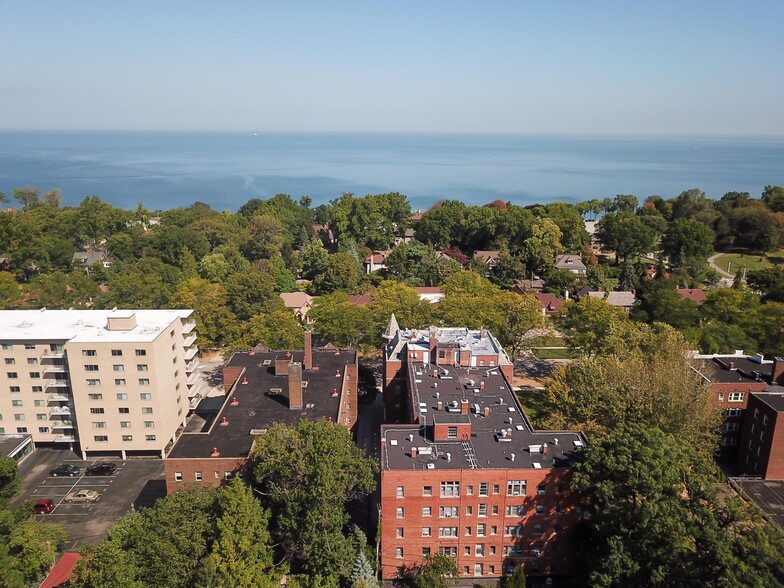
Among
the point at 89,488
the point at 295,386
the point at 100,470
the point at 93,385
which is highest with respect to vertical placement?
the point at 295,386

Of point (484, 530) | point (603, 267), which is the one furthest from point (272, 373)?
point (603, 267)

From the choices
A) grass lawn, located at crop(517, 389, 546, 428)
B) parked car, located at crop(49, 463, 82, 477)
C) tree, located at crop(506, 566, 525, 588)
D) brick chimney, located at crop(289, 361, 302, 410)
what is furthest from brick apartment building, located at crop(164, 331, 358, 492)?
grass lawn, located at crop(517, 389, 546, 428)

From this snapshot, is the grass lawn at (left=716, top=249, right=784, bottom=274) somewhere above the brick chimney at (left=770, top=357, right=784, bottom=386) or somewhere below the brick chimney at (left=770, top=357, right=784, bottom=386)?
below

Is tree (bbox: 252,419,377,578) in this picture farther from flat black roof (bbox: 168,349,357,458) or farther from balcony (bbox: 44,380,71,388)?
balcony (bbox: 44,380,71,388)

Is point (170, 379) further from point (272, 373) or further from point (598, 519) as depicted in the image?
point (598, 519)

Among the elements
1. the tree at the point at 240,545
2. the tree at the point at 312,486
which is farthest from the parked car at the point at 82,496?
the tree at the point at 312,486

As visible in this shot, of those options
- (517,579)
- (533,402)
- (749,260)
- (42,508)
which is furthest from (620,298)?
(42,508)

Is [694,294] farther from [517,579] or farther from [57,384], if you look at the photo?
[57,384]
